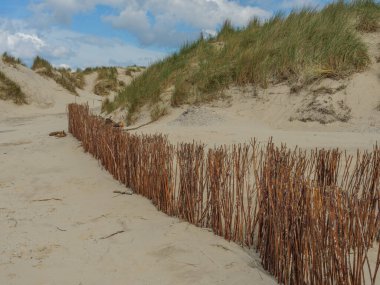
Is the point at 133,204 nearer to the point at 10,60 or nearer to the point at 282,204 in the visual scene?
the point at 282,204

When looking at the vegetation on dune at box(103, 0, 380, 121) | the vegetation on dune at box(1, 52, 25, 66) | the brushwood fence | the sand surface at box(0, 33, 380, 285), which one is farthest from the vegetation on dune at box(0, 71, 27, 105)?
the brushwood fence

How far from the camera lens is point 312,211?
1.72 m

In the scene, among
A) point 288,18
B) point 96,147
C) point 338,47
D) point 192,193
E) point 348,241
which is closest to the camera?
point 348,241

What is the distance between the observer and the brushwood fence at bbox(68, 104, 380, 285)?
1685 mm

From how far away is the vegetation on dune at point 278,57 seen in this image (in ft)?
20.6

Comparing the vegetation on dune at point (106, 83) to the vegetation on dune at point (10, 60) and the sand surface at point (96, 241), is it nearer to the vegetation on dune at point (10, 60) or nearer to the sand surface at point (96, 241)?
the vegetation on dune at point (10, 60)

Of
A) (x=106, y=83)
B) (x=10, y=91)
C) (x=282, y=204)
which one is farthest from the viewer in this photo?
(x=106, y=83)

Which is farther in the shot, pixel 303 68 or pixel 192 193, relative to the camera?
pixel 303 68

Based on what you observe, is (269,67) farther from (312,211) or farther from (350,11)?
(312,211)

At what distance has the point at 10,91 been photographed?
41.7 feet

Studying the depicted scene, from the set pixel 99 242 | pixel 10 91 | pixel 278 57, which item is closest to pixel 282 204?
pixel 99 242

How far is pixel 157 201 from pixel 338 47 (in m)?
4.42

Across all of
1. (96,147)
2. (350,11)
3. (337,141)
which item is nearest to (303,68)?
(350,11)

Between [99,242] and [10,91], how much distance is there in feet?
37.4
